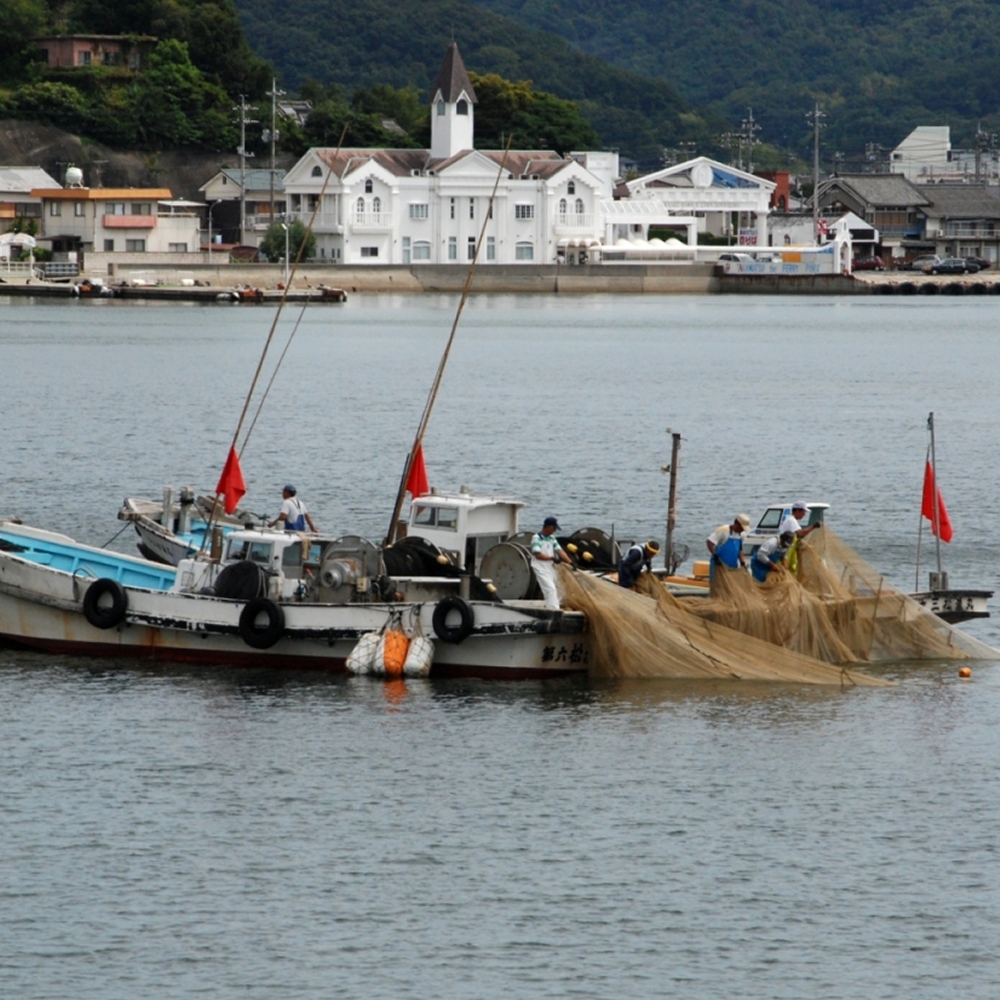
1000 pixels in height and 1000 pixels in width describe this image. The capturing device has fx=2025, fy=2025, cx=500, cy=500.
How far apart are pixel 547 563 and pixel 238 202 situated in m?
120

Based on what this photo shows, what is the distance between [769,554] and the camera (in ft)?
94.8

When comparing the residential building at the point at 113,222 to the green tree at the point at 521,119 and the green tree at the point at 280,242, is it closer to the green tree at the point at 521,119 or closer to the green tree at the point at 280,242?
the green tree at the point at 280,242

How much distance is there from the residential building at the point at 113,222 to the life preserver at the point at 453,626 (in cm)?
10533

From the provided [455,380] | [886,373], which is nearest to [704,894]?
[455,380]

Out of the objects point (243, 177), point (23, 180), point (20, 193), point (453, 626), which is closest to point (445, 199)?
point (243, 177)

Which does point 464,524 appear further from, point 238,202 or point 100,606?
point 238,202

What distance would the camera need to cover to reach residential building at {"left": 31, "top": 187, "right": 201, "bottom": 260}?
129 metres

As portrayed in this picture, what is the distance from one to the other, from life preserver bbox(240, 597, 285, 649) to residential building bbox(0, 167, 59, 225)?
109 metres

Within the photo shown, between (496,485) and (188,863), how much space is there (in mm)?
28530

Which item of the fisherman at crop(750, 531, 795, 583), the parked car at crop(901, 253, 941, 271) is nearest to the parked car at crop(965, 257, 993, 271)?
the parked car at crop(901, 253, 941, 271)

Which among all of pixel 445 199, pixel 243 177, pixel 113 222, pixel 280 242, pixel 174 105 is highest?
pixel 174 105

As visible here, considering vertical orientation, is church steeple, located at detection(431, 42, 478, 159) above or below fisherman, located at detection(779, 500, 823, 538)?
above

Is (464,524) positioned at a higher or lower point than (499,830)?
higher

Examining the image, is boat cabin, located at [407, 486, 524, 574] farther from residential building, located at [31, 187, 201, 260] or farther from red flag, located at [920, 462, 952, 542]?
residential building, located at [31, 187, 201, 260]
